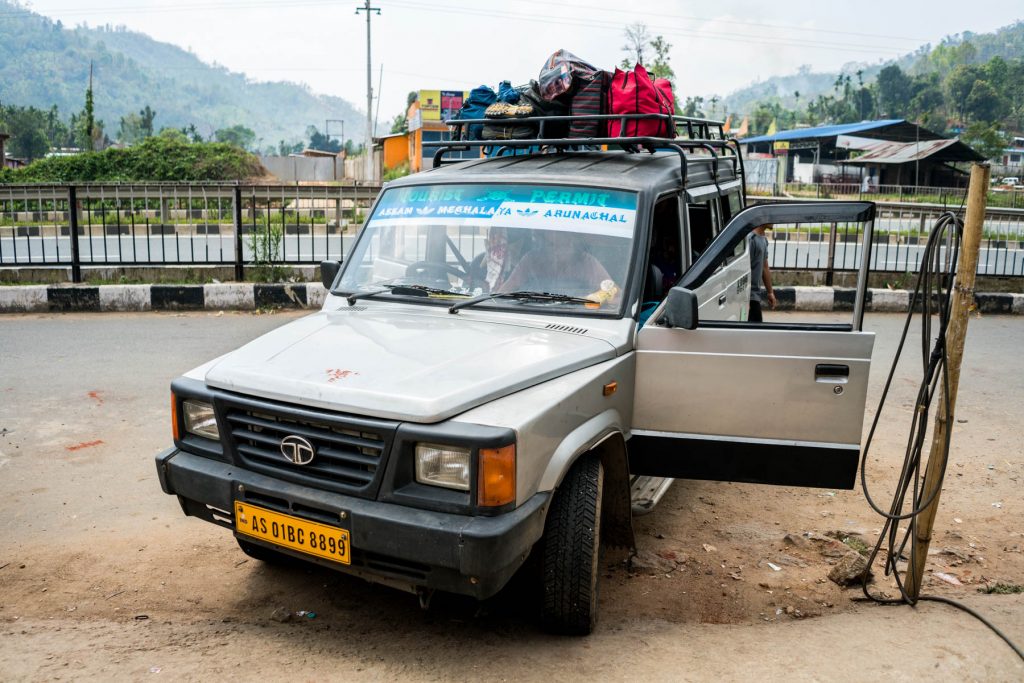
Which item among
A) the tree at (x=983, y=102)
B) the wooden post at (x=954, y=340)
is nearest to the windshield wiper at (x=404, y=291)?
the wooden post at (x=954, y=340)

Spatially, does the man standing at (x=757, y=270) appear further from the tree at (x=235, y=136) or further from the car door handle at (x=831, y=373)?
the tree at (x=235, y=136)

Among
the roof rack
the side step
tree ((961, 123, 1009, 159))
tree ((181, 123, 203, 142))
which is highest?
tree ((181, 123, 203, 142))

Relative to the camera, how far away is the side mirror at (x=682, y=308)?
3.55 meters

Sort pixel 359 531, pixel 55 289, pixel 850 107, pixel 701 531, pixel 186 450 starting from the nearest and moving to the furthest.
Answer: pixel 359 531, pixel 186 450, pixel 701 531, pixel 55 289, pixel 850 107

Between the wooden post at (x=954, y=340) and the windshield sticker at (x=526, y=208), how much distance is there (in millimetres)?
1397

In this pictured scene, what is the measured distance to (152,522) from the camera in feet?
14.7

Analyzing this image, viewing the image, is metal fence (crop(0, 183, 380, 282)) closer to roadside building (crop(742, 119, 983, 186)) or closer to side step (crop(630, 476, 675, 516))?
side step (crop(630, 476, 675, 516))

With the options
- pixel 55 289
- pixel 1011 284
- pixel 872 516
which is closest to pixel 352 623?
pixel 872 516

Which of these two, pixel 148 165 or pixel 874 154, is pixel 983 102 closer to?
pixel 874 154

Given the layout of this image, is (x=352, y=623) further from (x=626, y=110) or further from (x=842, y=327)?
(x=626, y=110)

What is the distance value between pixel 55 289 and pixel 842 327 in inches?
375

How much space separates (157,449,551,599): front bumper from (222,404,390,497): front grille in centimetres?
5

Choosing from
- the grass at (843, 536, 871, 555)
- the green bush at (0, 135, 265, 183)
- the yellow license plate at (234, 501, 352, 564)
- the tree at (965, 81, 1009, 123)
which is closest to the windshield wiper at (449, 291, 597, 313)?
the yellow license plate at (234, 501, 352, 564)

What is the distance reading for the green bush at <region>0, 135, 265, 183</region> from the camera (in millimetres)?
42375
